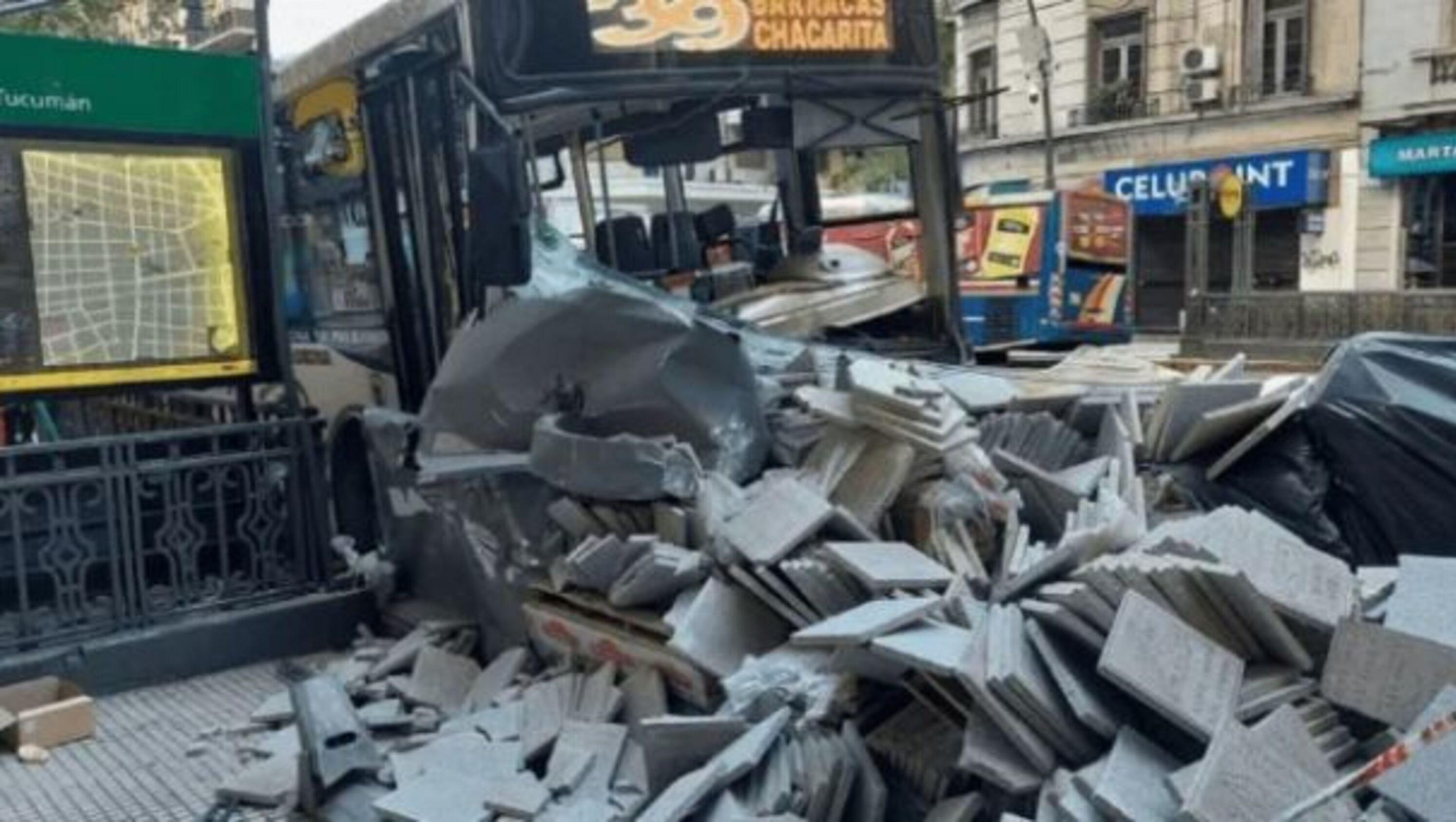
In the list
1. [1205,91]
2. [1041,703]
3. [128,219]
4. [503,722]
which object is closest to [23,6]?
[128,219]

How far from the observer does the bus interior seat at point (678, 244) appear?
5.94 metres

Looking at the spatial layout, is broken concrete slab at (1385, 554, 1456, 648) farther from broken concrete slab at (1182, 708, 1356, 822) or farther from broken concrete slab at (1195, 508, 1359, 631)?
broken concrete slab at (1182, 708, 1356, 822)

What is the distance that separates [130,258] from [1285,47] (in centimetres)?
2326

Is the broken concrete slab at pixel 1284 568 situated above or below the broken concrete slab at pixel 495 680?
above

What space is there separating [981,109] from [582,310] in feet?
85.8

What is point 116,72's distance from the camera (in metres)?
5.70

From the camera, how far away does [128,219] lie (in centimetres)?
585

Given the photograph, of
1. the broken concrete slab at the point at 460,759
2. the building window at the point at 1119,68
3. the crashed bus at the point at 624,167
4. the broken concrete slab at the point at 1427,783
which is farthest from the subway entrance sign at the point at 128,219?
the building window at the point at 1119,68

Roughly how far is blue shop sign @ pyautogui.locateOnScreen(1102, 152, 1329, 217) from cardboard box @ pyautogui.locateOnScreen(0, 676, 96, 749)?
799 inches

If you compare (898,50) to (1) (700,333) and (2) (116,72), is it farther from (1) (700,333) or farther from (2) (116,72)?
(2) (116,72)

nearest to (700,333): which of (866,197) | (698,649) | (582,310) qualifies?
(582,310)

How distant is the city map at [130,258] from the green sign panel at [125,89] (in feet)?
0.49

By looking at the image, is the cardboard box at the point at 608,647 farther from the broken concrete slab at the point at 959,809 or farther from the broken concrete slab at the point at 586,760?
the broken concrete slab at the point at 959,809

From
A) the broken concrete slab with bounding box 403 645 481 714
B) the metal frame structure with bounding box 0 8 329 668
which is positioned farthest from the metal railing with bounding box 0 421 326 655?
the broken concrete slab with bounding box 403 645 481 714
